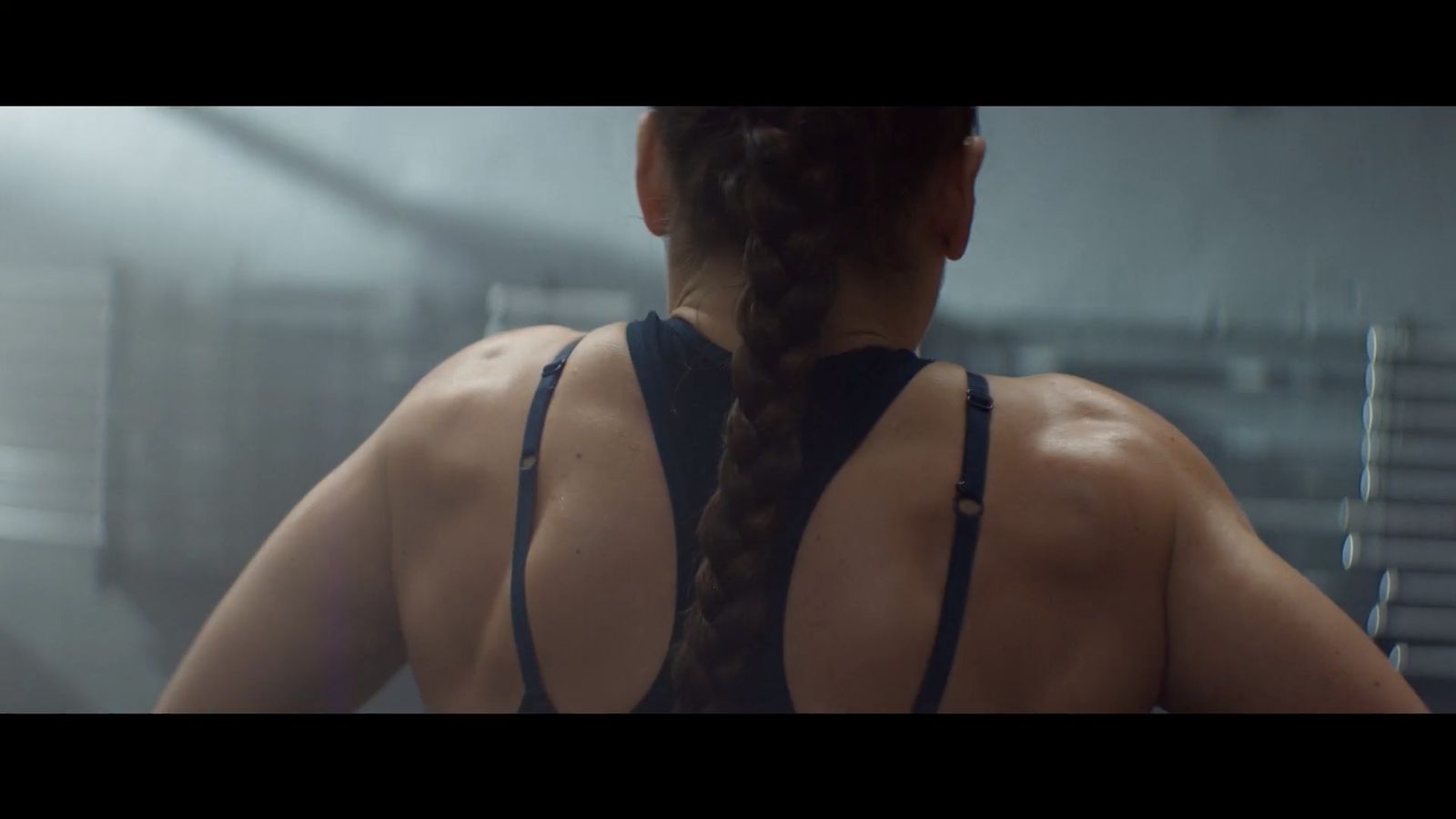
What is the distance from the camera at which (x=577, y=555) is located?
1.05 metres

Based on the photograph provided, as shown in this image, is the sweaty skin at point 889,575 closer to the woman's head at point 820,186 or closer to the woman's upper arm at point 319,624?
the woman's upper arm at point 319,624

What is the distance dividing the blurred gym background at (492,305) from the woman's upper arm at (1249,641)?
0.10 m

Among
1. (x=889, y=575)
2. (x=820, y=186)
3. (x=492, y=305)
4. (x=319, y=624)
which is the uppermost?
(x=820, y=186)

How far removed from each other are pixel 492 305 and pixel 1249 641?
86cm

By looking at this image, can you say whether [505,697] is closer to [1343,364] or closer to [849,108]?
[849,108]

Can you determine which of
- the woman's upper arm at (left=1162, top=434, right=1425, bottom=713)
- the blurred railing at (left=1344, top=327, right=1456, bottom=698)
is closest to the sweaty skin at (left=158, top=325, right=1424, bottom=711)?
the woman's upper arm at (left=1162, top=434, right=1425, bottom=713)

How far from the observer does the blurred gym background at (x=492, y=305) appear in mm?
1162

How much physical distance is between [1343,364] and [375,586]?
1086 millimetres

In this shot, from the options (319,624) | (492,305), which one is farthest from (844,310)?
(319,624)

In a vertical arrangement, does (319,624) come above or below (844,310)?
below

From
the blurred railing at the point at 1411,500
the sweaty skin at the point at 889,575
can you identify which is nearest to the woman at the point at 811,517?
the sweaty skin at the point at 889,575

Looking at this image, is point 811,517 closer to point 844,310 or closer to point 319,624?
point 844,310

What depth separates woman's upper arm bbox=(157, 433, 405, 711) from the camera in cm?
114

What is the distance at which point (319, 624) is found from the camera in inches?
44.9
